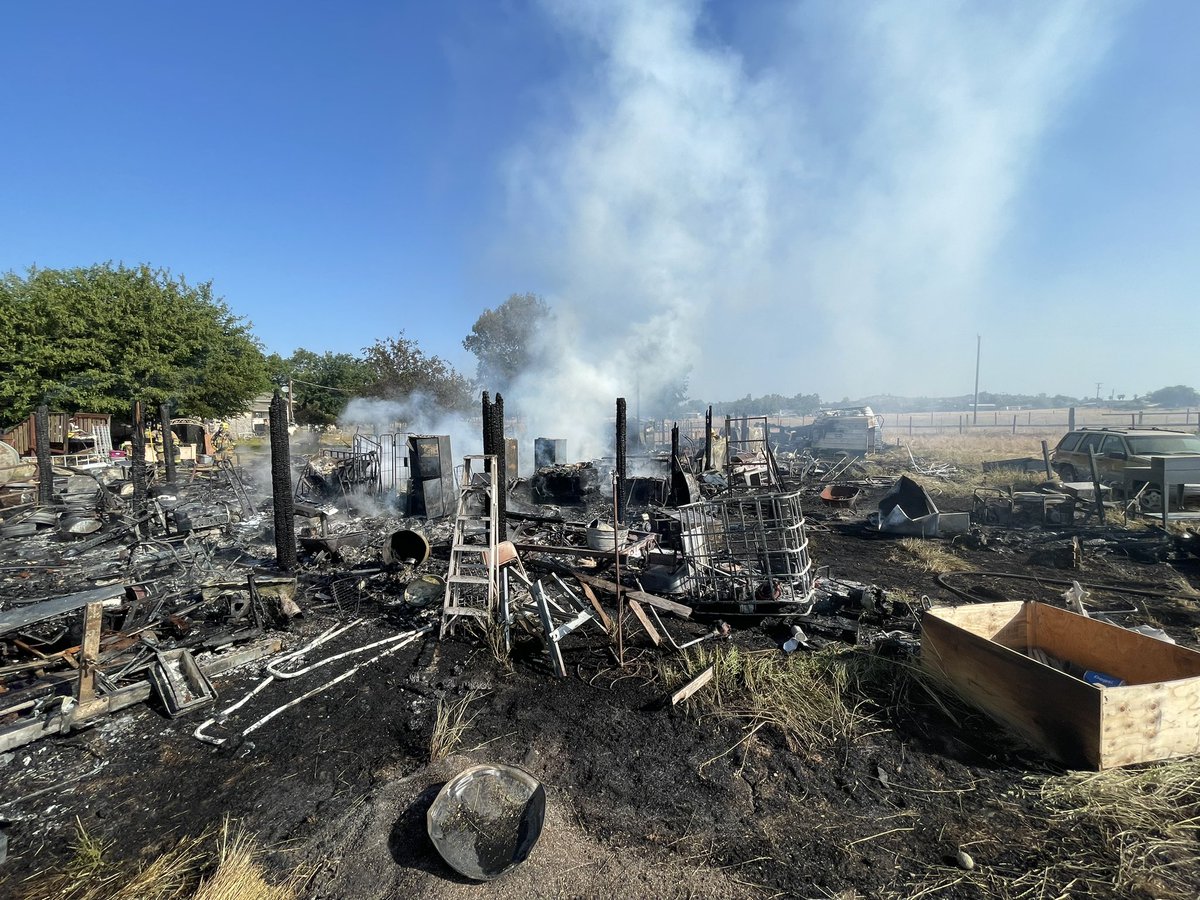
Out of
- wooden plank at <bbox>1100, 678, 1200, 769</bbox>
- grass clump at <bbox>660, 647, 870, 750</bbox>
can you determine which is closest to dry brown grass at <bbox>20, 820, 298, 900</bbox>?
grass clump at <bbox>660, 647, 870, 750</bbox>

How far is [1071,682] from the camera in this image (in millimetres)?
3373

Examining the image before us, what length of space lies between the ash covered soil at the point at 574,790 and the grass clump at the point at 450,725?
6 centimetres

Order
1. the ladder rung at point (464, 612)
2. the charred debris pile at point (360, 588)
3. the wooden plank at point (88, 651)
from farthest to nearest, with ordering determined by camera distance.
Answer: the ladder rung at point (464, 612)
the charred debris pile at point (360, 588)
the wooden plank at point (88, 651)

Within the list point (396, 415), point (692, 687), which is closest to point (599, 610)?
point (692, 687)

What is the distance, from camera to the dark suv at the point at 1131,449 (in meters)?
10.5

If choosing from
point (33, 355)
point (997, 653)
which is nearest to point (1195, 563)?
point (997, 653)

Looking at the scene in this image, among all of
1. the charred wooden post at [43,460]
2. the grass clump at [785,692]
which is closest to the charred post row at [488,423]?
the grass clump at [785,692]

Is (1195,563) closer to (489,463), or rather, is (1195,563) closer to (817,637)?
(817,637)

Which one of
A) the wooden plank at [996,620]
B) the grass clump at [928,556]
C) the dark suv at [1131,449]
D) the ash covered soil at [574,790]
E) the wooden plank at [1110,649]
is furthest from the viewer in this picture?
the dark suv at [1131,449]

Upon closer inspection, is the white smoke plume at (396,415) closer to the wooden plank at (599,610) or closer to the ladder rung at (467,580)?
the ladder rung at (467,580)

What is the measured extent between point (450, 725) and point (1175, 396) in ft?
410

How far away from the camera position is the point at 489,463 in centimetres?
719

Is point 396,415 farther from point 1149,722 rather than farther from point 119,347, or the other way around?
point 1149,722

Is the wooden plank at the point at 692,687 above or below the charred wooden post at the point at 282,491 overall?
below
